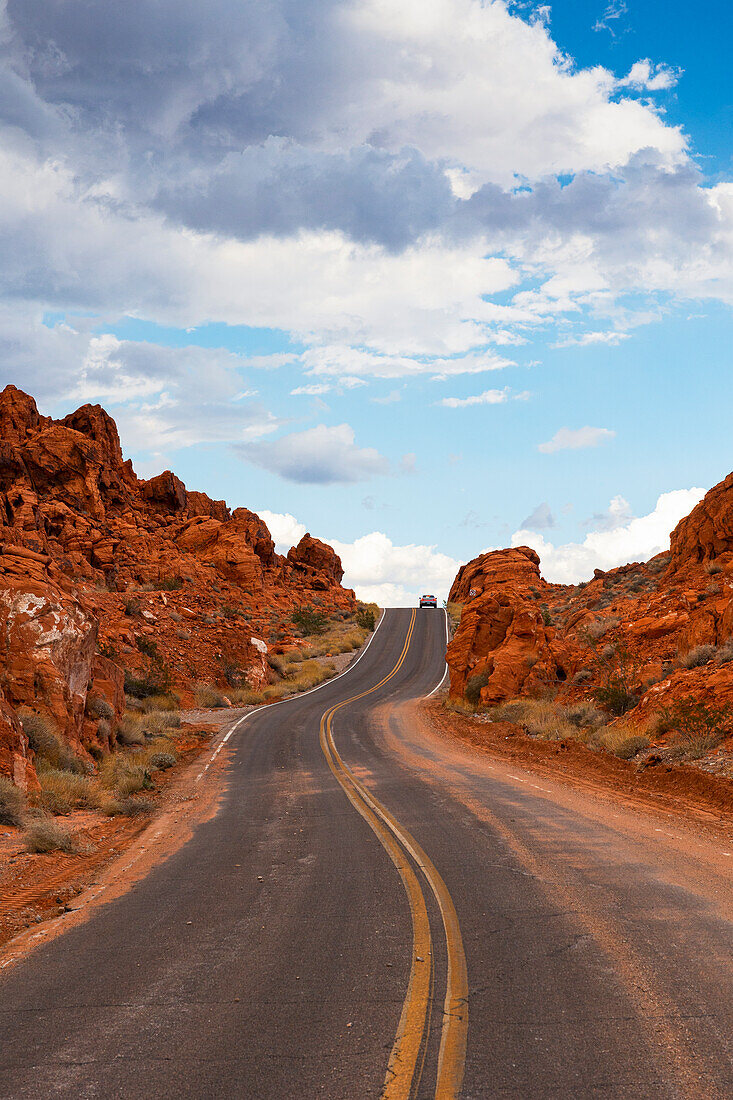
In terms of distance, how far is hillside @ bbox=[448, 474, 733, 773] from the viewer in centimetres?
1738

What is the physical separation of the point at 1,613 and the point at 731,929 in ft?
57.6

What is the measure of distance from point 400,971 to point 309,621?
61.3 m

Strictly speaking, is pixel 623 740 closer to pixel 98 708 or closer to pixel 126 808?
pixel 126 808

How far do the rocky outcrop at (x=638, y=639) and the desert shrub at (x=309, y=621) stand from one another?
26708 mm

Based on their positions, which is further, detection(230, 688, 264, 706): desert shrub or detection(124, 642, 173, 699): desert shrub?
detection(230, 688, 264, 706): desert shrub

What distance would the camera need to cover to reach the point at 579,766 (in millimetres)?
17797

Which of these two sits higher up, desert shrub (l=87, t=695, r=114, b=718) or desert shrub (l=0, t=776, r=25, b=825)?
desert shrub (l=87, t=695, r=114, b=718)

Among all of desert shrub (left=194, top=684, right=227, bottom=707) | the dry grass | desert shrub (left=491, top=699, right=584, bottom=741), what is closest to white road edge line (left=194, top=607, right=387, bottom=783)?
desert shrub (left=194, top=684, right=227, bottom=707)

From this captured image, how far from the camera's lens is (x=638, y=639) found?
24906 millimetres

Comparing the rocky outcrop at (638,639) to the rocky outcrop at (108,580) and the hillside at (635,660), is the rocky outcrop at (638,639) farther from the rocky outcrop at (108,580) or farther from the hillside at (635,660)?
the rocky outcrop at (108,580)

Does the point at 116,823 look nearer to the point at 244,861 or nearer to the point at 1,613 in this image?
the point at 244,861

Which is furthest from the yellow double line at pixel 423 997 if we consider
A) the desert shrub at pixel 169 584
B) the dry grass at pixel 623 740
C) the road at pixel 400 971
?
the desert shrub at pixel 169 584

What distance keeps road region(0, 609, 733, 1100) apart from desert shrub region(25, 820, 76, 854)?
189 centimetres

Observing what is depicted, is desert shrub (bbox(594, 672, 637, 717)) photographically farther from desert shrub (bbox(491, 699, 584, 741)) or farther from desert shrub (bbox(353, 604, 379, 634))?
desert shrub (bbox(353, 604, 379, 634))
